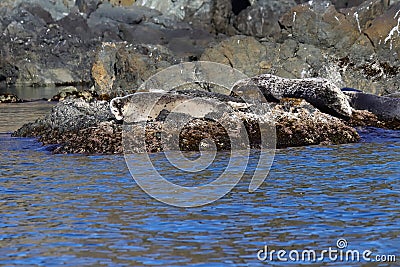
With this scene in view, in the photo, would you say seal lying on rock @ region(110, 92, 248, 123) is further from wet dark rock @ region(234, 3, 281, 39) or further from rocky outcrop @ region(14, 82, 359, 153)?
wet dark rock @ region(234, 3, 281, 39)

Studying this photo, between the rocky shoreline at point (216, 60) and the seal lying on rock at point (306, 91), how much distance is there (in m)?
0.03

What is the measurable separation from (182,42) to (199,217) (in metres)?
83.5

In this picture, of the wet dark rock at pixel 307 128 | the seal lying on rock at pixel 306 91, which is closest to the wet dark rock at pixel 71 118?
the seal lying on rock at pixel 306 91

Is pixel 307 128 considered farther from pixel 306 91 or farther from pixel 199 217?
pixel 199 217

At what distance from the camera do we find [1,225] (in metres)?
9.02

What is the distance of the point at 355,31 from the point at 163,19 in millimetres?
61717

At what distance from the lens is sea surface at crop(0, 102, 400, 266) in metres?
7.65

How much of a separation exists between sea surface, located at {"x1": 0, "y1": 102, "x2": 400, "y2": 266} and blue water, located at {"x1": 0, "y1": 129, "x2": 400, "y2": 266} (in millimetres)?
12

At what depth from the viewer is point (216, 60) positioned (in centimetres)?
3959

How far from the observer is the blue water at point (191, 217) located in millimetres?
7700

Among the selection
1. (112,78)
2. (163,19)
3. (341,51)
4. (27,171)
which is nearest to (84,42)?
(163,19)

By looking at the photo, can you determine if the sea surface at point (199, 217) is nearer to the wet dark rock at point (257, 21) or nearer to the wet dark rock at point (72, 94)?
the wet dark rock at point (72, 94)

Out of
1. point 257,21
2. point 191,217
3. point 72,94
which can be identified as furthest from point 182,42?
point 191,217

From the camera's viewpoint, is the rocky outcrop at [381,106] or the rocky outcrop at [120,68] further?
the rocky outcrop at [120,68]
